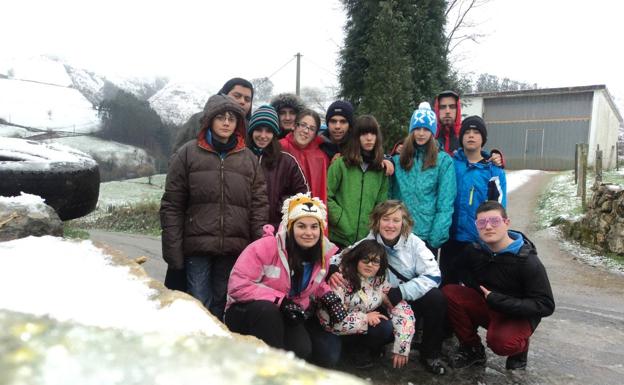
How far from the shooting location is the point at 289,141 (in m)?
3.89

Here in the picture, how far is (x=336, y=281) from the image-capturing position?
3.19 m

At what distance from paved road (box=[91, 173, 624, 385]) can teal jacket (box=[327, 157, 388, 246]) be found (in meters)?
0.99

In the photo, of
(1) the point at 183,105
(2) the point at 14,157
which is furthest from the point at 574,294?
(1) the point at 183,105

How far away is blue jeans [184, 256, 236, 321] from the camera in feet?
10.5

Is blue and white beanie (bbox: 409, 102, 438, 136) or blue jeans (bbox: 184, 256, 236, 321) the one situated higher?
blue and white beanie (bbox: 409, 102, 438, 136)

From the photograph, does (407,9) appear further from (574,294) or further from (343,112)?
(343,112)

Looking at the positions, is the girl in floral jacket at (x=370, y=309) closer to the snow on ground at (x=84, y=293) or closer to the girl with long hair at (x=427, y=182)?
the girl with long hair at (x=427, y=182)

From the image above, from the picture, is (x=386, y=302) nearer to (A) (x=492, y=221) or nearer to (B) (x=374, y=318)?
(B) (x=374, y=318)

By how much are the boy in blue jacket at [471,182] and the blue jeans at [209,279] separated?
5.63ft

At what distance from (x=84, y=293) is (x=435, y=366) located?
2.38 meters

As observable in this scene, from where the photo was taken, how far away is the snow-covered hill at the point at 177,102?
34.6 m

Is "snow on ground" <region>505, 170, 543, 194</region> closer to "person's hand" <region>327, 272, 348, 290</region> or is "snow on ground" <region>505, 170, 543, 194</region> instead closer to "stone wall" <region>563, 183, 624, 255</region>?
"stone wall" <region>563, 183, 624, 255</region>

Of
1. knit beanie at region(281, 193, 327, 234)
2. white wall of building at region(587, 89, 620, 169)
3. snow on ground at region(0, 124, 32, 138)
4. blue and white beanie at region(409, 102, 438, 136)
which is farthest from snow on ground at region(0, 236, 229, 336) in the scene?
snow on ground at region(0, 124, 32, 138)

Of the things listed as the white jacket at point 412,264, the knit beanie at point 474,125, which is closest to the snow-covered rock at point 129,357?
the white jacket at point 412,264
